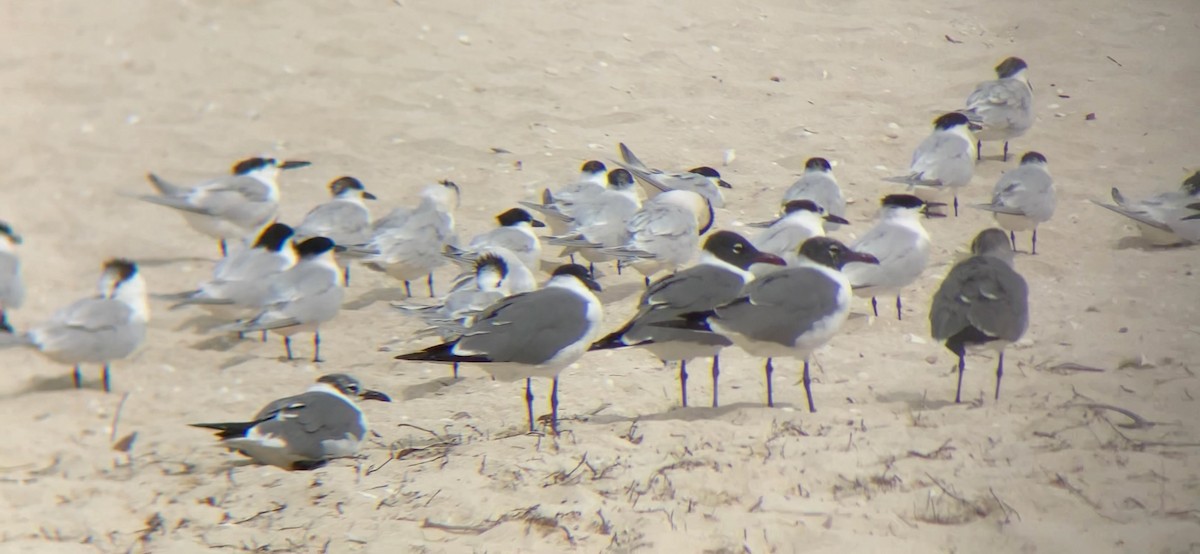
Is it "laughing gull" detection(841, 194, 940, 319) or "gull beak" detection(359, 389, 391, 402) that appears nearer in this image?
"gull beak" detection(359, 389, 391, 402)

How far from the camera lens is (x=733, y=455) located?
4660 millimetres

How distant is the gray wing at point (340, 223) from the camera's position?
7781mm

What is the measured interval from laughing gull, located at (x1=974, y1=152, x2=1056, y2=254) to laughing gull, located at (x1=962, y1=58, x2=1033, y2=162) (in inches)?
67.4

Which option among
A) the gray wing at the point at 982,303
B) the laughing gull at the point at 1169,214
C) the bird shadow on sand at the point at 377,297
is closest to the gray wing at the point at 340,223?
the bird shadow on sand at the point at 377,297

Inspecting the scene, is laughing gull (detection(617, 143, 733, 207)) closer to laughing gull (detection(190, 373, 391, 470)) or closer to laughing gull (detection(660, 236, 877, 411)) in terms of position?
laughing gull (detection(660, 236, 877, 411))

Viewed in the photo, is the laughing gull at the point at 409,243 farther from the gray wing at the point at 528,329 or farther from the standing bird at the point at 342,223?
the gray wing at the point at 528,329

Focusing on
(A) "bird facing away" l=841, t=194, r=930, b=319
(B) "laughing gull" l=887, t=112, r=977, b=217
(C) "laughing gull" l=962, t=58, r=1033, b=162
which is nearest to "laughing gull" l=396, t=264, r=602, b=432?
(A) "bird facing away" l=841, t=194, r=930, b=319

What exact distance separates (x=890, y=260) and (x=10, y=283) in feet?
16.4

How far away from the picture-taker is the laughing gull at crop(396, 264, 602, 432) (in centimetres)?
529

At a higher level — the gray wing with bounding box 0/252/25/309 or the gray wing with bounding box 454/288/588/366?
the gray wing with bounding box 454/288/588/366

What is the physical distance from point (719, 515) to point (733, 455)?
0.58 metres

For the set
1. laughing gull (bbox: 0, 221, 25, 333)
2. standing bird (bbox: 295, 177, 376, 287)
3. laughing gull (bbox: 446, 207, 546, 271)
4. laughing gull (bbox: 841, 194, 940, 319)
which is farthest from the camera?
standing bird (bbox: 295, 177, 376, 287)

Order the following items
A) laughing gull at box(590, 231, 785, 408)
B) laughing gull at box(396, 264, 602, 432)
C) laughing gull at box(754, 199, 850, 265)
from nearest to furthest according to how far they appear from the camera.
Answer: laughing gull at box(396, 264, 602, 432) < laughing gull at box(590, 231, 785, 408) < laughing gull at box(754, 199, 850, 265)

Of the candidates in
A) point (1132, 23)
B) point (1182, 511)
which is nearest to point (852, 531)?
point (1182, 511)
